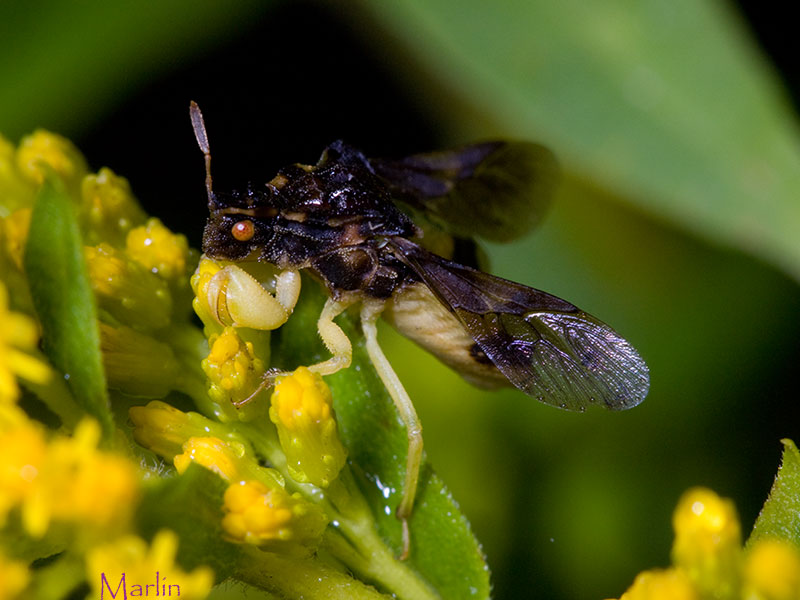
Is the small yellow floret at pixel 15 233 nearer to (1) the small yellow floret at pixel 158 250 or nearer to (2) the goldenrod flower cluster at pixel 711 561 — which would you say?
(1) the small yellow floret at pixel 158 250

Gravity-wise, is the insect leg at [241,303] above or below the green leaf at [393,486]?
above

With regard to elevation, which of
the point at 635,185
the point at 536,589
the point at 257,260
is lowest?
the point at 536,589

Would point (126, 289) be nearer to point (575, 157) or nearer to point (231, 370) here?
point (231, 370)

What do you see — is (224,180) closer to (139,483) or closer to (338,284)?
(338,284)

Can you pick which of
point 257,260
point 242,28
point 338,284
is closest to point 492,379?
point 338,284

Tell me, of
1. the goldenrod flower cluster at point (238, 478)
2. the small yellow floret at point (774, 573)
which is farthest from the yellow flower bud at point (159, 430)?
the small yellow floret at point (774, 573)

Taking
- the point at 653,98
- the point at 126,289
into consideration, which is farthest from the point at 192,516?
the point at 653,98
